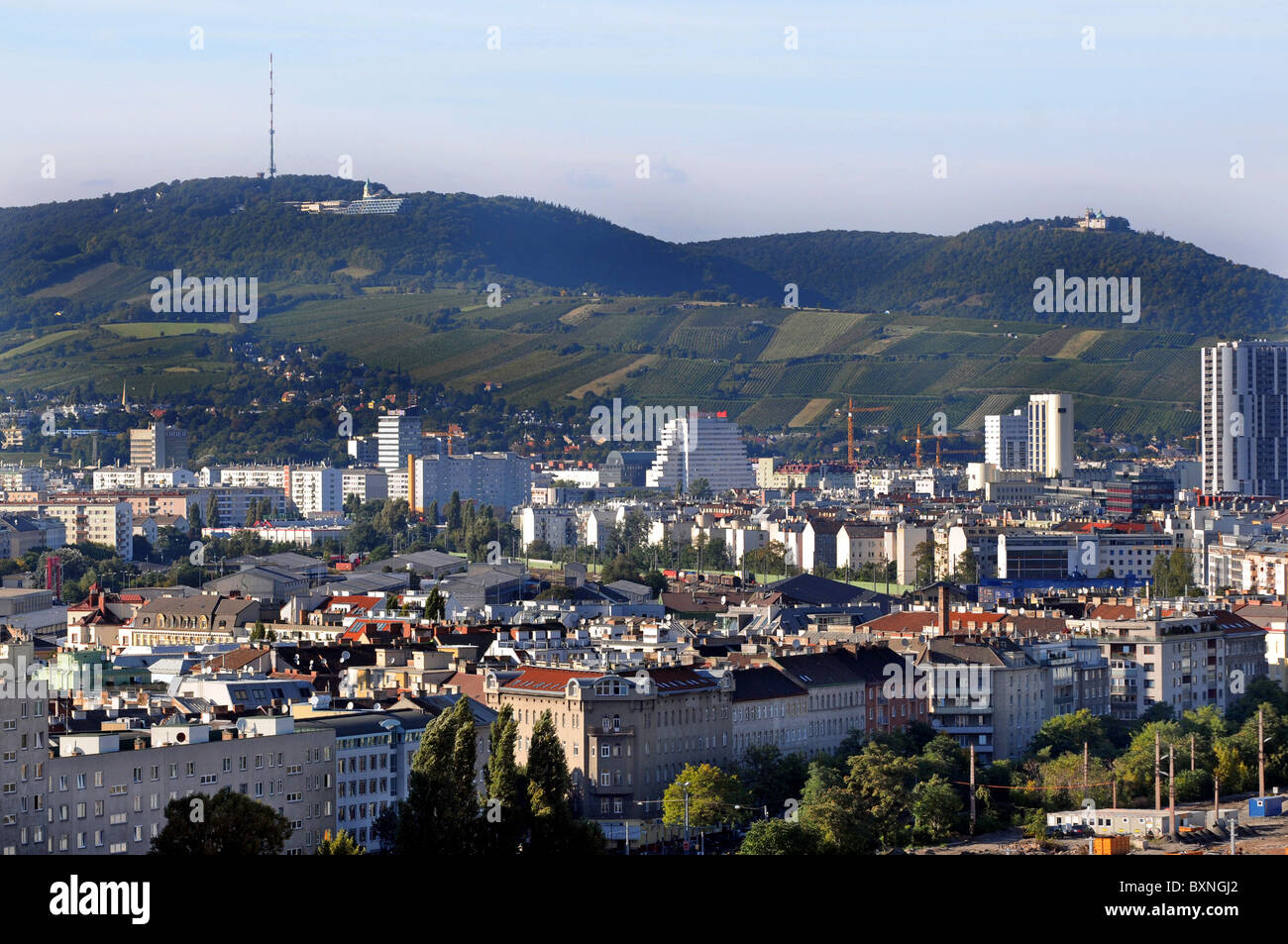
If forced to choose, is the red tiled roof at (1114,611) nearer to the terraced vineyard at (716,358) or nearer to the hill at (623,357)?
the hill at (623,357)

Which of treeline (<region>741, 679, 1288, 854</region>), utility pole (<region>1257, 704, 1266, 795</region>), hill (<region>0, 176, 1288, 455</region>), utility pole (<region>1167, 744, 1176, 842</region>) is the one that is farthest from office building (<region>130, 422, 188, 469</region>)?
utility pole (<region>1167, 744, 1176, 842</region>)

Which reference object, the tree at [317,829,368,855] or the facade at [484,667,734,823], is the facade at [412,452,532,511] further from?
the tree at [317,829,368,855]

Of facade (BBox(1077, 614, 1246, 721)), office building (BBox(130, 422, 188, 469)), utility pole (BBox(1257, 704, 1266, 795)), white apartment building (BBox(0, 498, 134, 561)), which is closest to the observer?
utility pole (BBox(1257, 704, 1266, 795))

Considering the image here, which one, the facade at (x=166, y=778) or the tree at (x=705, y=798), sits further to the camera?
the tree at (x=705, y=798)

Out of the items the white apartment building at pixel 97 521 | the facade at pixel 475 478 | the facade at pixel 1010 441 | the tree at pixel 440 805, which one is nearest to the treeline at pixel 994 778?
the tree at pixel 440 805

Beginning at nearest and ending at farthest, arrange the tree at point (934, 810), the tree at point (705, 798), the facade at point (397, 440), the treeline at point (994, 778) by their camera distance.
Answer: the treeline at point (994, 778)
the tree at point (934, 810)
the tree at point (705, 798)
the facade at point (397, 440)
